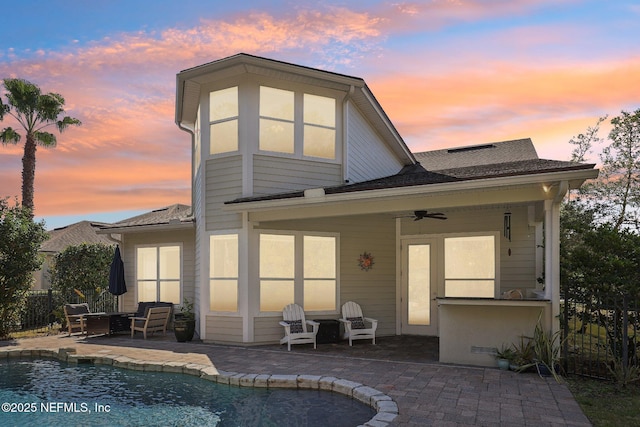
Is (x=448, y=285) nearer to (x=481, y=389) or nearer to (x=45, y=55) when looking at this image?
(x=481, y=389)

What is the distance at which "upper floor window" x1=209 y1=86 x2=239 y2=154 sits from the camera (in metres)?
10.8

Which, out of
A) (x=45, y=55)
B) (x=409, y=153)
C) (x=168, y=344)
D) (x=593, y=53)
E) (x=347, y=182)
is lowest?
(x=168, y=344)

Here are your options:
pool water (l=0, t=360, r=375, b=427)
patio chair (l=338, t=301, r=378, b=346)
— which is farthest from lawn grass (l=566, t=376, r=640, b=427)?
patio chair (l=338, t=301, r=378, b=346)

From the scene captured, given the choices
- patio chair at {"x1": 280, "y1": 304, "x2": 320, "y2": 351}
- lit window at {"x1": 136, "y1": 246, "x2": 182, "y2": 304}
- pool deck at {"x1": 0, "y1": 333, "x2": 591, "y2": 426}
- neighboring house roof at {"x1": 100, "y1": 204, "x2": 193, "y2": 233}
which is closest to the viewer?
pool deck at {"x1": 0, "y1": 333, "x2": 591, "y2": 426}

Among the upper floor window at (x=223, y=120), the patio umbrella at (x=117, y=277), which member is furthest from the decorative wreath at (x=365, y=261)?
the patio umbrella at (x=117, y=277)

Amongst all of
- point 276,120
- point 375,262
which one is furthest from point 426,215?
point 276,120

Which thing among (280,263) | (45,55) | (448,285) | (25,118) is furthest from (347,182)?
(25,118)

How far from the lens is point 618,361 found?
24.3 ft

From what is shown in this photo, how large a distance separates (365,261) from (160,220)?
633cm

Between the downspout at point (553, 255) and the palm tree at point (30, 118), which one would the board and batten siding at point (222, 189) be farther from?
the palm tree at point (30, 118)

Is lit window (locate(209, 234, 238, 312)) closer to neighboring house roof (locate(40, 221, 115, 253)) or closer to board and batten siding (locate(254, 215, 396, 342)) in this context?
board and batten siding (locate(254, 215, 396, 342))

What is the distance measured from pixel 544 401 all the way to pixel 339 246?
6.06m

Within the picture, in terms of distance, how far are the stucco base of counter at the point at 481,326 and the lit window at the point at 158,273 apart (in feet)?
25.4

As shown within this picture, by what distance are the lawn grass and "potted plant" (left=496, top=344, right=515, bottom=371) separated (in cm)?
86
